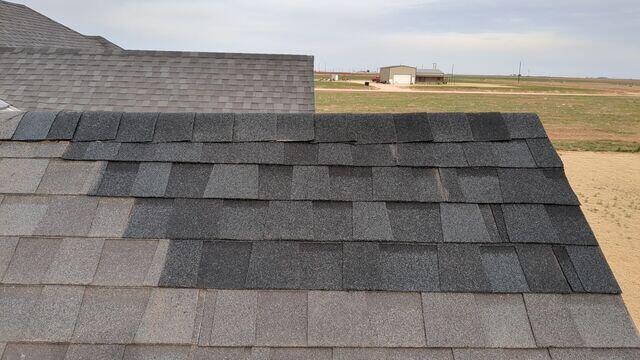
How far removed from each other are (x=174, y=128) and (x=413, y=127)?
1559mm

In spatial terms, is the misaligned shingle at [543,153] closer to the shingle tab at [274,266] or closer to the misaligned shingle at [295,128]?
the misaligned shingle at [295,128]

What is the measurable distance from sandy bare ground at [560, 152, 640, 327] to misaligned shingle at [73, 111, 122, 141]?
28.2 feet

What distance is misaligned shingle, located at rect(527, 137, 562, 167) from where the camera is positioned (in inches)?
97.7

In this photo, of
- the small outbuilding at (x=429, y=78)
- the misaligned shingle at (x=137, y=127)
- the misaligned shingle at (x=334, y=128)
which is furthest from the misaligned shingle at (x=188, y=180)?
the small outbuilding at (x=429, y=78)

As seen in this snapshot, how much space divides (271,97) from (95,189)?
334 inches

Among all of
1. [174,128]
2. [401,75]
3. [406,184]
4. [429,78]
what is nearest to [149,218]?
[174,128]

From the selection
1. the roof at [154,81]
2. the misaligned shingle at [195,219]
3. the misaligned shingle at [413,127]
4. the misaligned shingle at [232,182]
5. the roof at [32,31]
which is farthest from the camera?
the roof at [32,31]

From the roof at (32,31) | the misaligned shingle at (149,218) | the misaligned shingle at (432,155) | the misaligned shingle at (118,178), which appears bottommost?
the misaligned shingle at (149,218)

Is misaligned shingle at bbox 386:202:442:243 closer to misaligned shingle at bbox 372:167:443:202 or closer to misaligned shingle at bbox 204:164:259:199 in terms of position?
misaligned shingle at bbox 372:167:443:202

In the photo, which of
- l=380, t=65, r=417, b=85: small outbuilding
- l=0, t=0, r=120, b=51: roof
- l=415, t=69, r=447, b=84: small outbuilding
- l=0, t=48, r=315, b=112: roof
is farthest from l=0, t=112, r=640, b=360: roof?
l=415, t=69, r=447, b=84: small outbuilding

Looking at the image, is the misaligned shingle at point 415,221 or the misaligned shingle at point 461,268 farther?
the misaligned shingle at point 415,221

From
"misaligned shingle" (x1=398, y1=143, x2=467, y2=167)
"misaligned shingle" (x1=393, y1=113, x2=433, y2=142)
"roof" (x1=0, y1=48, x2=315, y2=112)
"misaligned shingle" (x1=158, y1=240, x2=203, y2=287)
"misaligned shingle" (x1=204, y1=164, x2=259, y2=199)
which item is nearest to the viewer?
"misaligned shingle" (x1=158, y1=240, x2=203, y2=287)

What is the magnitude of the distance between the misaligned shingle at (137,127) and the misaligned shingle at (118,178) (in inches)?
7.7

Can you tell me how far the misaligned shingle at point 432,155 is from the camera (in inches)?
97.0
